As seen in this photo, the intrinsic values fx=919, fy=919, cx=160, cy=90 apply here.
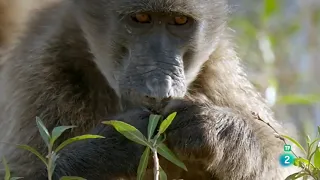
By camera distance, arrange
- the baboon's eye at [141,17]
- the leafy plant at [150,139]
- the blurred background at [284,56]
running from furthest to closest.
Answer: the blurred background at [284,56]
the baboon's eye at [141,17]
the leafy plant at [150,139]

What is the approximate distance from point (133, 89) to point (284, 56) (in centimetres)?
358

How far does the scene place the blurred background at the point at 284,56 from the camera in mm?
6186

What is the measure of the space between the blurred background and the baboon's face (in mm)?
653

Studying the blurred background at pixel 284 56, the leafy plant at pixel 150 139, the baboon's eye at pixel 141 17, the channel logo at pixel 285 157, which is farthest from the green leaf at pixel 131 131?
the blurred background at pixel 284 56

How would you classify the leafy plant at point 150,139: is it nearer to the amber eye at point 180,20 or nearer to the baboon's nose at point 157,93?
the baboon's nose at point 157,93

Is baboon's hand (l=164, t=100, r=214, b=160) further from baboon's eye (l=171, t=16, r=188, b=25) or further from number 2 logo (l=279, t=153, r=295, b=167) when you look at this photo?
baboon's eye (l=171, t=16, r=188, b=25)

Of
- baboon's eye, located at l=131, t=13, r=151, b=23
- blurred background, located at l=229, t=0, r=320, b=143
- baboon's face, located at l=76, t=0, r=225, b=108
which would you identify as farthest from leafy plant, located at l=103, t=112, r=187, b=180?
blurred background, located at l=229, t=0, r=320, b=143

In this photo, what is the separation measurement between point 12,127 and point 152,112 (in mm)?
1080

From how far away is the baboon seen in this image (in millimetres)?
4176

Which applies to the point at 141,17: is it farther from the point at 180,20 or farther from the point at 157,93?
the point at 157,93

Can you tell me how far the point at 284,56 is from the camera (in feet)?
24.8

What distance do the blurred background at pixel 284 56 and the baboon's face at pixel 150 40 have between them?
653mm

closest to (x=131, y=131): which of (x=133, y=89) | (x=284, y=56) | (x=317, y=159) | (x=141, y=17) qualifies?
(x=133, y=89)

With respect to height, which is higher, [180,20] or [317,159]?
[180,20]
